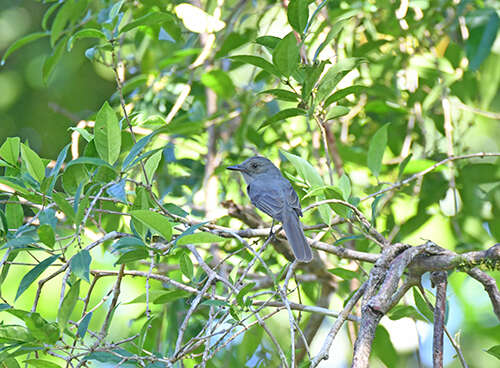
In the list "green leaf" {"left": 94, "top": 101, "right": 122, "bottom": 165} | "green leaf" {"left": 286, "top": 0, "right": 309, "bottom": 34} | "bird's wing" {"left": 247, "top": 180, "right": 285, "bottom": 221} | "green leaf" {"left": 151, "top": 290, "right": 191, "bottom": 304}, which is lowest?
"bird's wing" {"left": 247, "top": 180, "right": 285, "bottom": 221}

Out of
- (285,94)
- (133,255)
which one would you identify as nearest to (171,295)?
(133,255)

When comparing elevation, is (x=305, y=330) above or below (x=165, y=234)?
below

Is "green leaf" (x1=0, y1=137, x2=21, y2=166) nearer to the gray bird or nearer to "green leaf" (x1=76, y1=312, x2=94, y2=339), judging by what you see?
"green leaf" (x1=76, y1=312, x2=94, y2=339)

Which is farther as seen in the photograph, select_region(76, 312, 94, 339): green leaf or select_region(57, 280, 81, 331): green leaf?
select_region(76, 312, 94, 339): green leaf

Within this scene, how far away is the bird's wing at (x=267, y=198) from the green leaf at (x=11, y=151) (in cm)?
155

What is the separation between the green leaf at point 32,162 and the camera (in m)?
2.32

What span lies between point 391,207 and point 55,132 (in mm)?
3106

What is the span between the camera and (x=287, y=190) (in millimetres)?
4184

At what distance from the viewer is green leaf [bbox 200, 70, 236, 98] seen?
4.32m

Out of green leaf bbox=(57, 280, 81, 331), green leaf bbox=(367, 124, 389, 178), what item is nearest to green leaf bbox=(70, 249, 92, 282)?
green leaf bbox=(57, 280, 81, 331)

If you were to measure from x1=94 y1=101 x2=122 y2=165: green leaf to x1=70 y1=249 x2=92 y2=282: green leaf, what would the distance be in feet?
1.37

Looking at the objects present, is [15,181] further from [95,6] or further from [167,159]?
[95,6]

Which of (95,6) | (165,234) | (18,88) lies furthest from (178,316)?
(18,88)

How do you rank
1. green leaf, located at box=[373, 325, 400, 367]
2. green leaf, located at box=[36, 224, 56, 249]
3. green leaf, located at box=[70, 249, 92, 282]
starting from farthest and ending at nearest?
1. green leaf, located at box=[373, 325, 400, 367]
2. green leaf, located at box=[36, 224, 56, 249]
3. green leaf, located at box=[70, 249, 92, 282]
